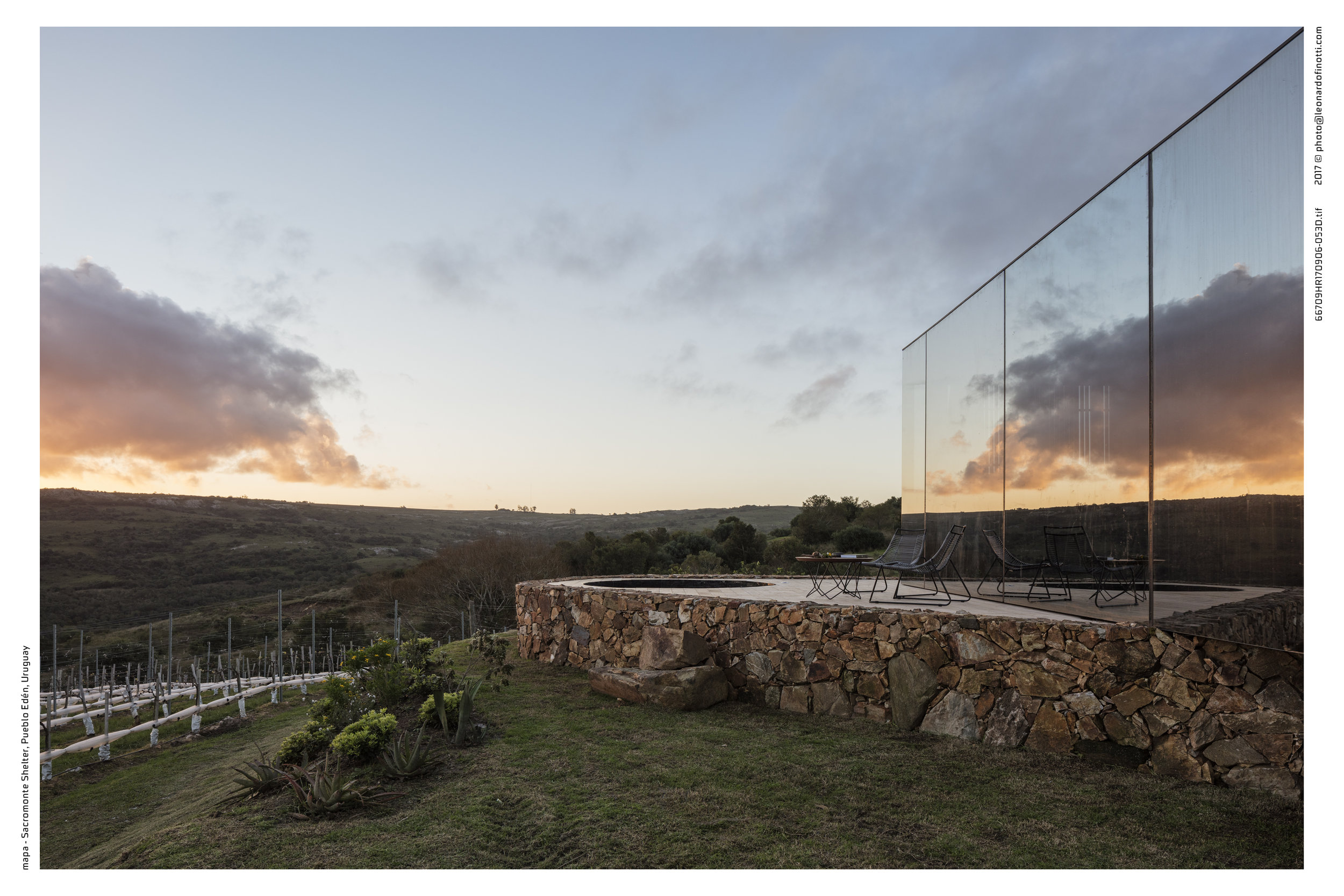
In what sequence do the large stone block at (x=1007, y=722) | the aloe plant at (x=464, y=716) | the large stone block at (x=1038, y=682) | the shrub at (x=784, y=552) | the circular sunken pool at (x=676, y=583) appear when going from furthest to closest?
the shrub at (x=784, y=552) < the circular sunken pool at (x=676, y=583) < the aloe plant at (x=464, y=716) < the large stone block at (x=1007, y=722) < the large stone block at (x=1038, y=682)

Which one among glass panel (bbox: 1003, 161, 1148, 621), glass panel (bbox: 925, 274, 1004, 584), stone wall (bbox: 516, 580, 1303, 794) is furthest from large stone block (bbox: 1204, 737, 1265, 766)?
glass panel (bbox: 925, 274, 1004, 584)

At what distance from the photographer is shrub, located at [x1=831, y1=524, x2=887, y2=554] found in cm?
1669

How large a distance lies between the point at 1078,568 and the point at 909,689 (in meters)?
2.14

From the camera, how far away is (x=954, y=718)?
509cm

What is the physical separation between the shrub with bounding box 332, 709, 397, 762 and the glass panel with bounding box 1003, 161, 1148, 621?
5.73 meters

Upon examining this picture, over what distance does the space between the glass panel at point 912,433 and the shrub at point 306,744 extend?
8.19 m

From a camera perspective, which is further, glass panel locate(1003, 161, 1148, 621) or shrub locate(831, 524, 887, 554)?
shrub locate(831, 524, 887, 554)

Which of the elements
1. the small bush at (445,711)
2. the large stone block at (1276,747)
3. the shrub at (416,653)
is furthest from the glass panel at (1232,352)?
the shrub at (416,653)

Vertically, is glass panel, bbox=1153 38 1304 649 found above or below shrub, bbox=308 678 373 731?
above

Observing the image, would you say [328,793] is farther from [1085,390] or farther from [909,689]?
[1085,390]

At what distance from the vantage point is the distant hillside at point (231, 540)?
58.3 ft

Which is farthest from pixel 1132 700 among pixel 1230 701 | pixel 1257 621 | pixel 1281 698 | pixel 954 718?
pixel 954 718

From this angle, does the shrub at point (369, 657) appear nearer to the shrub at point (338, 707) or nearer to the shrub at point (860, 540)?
the shrub at point (338, 707)

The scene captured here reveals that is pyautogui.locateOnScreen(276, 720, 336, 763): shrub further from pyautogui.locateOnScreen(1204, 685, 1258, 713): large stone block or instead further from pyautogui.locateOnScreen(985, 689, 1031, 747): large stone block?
pyautogui.locateOnScreen(1204, 685, 1258, 713): large stone block
